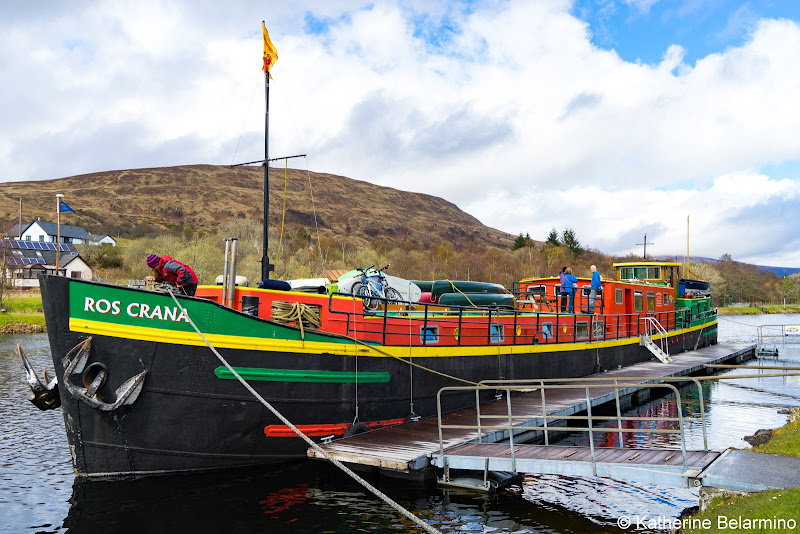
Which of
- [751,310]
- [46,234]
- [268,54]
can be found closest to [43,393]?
[268,54]

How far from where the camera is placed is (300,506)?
10383 mm

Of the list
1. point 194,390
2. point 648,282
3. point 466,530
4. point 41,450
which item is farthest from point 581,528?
point 648,282

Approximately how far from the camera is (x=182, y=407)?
1064 cm

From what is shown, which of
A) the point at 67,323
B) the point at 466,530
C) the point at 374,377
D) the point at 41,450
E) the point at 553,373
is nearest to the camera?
the point at 466,530

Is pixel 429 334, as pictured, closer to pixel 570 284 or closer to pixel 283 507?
pixel 283 507

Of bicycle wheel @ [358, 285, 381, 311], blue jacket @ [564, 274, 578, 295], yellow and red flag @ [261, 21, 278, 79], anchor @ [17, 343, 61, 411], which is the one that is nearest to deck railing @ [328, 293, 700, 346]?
bicycle wheel @ [358, 285, 381, 311]

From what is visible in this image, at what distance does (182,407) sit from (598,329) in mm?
16218

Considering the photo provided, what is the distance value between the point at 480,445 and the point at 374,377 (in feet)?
8.92

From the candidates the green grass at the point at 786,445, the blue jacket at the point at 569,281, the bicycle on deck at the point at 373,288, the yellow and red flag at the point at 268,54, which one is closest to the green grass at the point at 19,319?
the yellow and red flag at the point at 268,54

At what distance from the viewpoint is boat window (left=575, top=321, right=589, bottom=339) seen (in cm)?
2080

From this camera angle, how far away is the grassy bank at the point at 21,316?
44.0 metres

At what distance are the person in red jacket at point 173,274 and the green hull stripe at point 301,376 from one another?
206 cm

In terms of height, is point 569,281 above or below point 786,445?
above

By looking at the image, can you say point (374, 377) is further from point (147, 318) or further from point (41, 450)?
point (41, 450)
